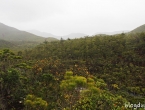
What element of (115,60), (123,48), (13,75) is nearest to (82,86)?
(13,75)

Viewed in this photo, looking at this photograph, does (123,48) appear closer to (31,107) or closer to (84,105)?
(31,107)

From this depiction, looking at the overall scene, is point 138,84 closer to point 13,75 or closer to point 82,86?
point 82,86

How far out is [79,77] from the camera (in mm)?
20094

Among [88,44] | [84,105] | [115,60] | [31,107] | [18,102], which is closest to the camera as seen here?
[84,105]

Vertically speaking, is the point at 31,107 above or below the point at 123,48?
below

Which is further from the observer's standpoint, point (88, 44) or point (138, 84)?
point (88, 44)

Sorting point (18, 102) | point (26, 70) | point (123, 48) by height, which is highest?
point (123, 48)

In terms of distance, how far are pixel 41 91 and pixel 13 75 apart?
4578mm

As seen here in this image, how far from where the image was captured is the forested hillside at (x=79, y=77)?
1809cm

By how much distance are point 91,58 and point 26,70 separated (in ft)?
57.9

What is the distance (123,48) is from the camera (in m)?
43.8

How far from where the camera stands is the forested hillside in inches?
712

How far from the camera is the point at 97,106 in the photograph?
459 inches

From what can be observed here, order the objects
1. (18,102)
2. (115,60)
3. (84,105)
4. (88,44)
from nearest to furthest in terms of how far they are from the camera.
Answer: (84,105) → (18,102) → (115,60) → (88,44)
